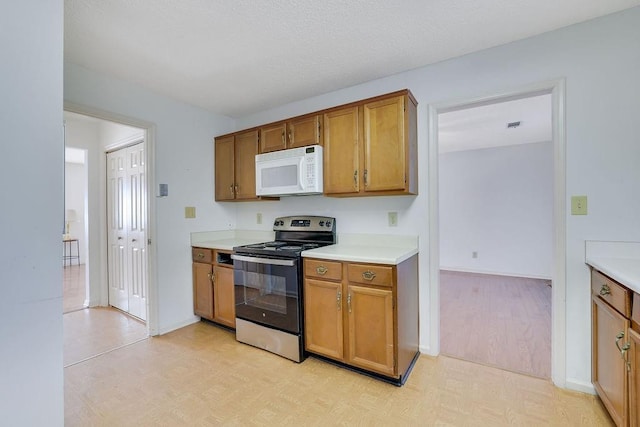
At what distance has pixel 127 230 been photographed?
336 centimetres

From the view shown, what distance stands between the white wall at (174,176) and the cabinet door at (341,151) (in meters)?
1.58

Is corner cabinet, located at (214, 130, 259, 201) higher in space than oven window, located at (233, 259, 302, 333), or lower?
higher

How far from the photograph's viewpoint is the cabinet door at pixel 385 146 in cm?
207

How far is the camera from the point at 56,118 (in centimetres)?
115

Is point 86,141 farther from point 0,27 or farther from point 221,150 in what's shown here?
point 0,27

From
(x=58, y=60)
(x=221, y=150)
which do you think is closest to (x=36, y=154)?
(x=58, y=60)

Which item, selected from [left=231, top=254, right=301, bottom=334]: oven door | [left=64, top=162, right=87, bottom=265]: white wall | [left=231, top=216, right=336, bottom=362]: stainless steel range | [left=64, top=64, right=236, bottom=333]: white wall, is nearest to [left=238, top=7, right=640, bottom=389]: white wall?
[left=231, top=216, right=336, bottom=362]: stainless steel range

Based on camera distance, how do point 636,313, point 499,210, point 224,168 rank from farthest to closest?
point 499,210 < point 224,168 < point 636,313

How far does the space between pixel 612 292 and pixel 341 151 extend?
184 cm

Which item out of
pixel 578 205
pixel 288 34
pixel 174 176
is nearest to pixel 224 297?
pixel 174 176

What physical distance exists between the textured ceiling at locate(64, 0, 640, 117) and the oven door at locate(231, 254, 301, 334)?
62.4 inches

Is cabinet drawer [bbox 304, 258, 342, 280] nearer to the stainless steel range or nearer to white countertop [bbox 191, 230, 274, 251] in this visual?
the stainless steel range

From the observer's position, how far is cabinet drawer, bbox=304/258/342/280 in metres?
2.07

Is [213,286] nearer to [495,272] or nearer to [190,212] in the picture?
[190,212]
